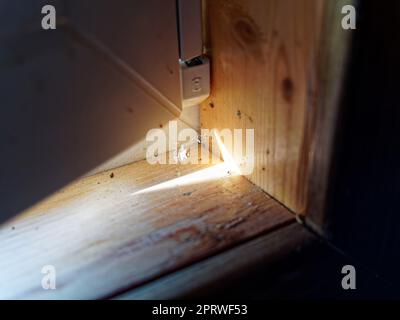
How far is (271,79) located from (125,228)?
0.31 metres

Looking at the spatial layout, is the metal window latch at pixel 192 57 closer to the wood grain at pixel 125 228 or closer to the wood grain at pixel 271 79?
the wood grain at pixel 271 79

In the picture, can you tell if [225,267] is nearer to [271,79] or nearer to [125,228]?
[125,228]

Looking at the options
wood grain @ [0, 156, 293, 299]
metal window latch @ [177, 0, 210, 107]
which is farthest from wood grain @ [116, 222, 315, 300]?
metal window latch @ [177, 0, 210, 107]

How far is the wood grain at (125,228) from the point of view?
2.23ft

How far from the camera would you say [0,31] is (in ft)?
2.19

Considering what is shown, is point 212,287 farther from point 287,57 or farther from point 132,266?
point 287,57

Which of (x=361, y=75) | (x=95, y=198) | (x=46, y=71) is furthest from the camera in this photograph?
(x=95, y=198)

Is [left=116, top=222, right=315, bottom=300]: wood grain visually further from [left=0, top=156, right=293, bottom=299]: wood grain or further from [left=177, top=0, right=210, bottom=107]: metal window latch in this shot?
[left=177, top=0, right=210, bottom=107]: metal window latch

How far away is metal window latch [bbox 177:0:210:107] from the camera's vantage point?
2.72ft

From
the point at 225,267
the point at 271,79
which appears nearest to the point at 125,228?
the point at 225,267

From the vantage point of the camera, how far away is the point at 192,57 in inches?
34.1

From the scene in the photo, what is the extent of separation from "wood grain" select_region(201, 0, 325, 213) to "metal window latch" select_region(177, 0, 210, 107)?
17mm
